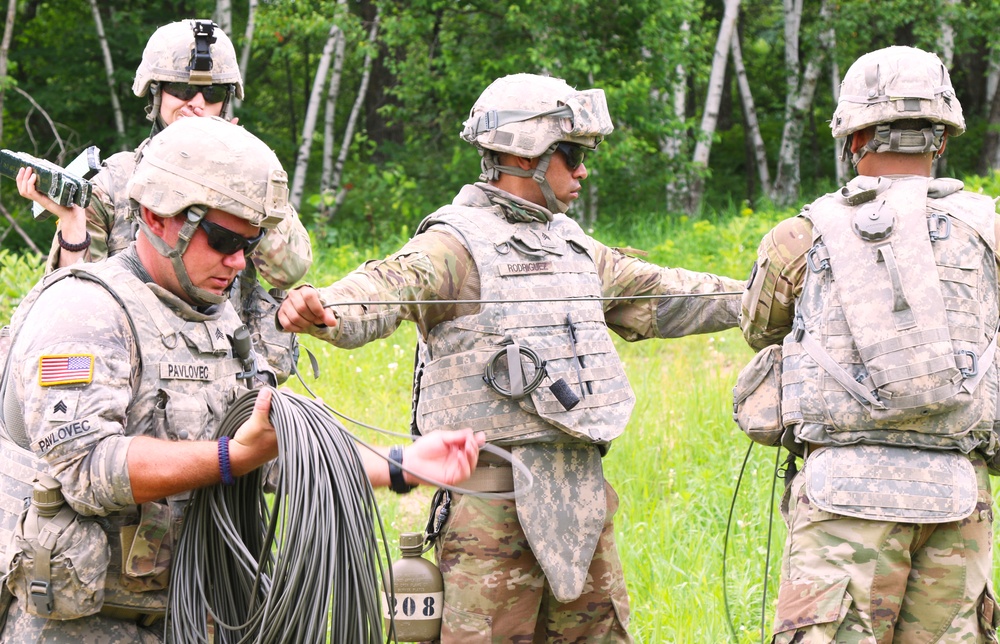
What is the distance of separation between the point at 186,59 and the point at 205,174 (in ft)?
6.51

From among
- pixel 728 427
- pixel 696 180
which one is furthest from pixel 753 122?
pixel 728 427

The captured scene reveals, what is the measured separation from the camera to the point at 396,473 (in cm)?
281

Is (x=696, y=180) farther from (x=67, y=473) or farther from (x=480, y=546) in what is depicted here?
(x=67, y=473)

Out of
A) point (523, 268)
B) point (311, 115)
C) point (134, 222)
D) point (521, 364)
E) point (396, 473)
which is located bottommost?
point (396, 473)

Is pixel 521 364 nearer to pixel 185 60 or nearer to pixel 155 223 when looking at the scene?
pixel 155 223

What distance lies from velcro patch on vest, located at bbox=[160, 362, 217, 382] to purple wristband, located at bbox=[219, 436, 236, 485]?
0.23 m

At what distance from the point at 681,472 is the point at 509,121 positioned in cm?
323

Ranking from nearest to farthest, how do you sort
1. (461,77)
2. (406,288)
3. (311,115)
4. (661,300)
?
(406,288) → (661,300) → (461,77) → (311,115)

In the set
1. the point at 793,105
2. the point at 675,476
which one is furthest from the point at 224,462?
the point at 793,105

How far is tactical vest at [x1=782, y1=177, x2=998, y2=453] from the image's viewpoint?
11.5ft

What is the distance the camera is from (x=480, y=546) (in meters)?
3.89

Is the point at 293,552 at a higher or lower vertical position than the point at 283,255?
lower

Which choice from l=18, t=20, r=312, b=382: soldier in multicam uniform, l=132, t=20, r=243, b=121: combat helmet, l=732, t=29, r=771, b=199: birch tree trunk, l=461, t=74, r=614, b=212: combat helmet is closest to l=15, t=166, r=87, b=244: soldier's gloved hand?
l=18, t=20, r=312, b=382: soldier in multicam uniform

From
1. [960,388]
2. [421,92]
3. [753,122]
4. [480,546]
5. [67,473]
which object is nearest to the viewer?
[67,473]
